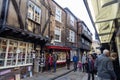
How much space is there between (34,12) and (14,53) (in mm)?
3930

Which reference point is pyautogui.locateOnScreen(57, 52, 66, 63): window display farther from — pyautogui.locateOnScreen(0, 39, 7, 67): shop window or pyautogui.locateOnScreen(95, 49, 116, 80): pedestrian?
pyautogui.locateOnScreen(95, 49, 116, 80): pedestrian

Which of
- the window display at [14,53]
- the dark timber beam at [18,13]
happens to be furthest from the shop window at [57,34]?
the dark timber beam at [18,13]

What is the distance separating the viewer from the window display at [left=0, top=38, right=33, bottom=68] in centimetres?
941

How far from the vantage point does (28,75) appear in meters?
11.8

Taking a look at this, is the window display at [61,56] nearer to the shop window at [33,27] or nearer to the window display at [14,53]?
the shop window at [33,27]

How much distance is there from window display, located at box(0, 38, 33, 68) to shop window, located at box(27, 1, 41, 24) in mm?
2119

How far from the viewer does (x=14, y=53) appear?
10375mm

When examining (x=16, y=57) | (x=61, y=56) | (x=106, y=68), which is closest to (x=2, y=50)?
(x=16, y=57)

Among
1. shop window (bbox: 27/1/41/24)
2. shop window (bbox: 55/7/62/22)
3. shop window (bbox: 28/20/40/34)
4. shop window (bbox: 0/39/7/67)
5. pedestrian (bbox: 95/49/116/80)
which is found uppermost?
shop window (bbox: 55/7/62/22)

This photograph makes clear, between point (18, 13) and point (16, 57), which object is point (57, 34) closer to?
point (16, 57)

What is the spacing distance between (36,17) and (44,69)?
4943 mm

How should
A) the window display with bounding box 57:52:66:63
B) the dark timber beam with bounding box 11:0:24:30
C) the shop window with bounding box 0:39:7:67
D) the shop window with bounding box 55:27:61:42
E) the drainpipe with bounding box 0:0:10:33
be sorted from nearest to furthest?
the drainpipe with bounding box 0:0:10:33
the shop window with bounding box 0:39:7:67
the dark timber beam with bounding box 11:0:24:30
the shop window with bounding box 55:27:61:42
the window display with bounding box 57:52:66:63

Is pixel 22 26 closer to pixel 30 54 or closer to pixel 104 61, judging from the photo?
pixel 30 54

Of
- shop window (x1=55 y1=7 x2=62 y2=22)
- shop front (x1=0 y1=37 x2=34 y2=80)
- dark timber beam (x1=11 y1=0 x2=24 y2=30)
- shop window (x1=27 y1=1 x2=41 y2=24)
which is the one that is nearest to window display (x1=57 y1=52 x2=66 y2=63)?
shop window (x1=55 y1=7 x2=62 y2=22)
